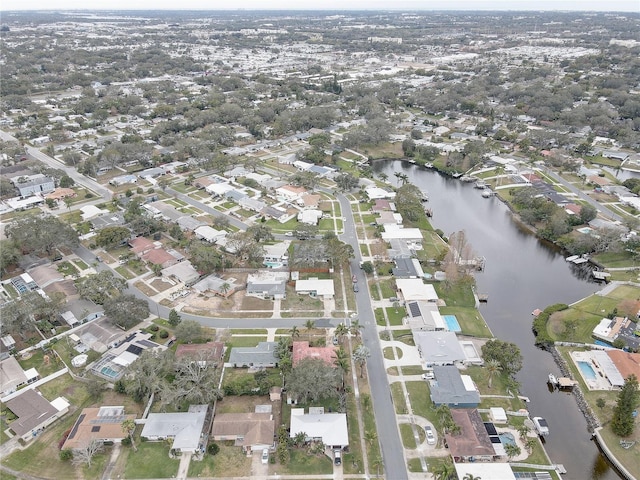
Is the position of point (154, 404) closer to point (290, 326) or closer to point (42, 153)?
point (290, 326)

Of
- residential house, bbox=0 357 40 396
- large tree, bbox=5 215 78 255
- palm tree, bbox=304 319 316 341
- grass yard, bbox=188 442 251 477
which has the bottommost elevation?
grass yard, bbox=188 442 251 477

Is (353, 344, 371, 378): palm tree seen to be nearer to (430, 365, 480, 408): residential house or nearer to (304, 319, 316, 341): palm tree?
(304, 319, 316, 341): palm tree

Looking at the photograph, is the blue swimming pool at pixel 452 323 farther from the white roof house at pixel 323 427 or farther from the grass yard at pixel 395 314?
the white roof house at pixel 323 427

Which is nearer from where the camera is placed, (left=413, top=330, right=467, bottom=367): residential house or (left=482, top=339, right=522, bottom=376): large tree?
(left=482, top=339, right=522, bottom=376): large tree

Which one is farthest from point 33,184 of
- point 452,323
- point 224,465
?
point 452,323

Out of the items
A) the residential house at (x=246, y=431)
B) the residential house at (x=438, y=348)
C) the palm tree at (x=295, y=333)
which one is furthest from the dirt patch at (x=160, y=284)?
the residential house at (x=438, y=348)

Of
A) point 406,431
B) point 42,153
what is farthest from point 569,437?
point 42,153

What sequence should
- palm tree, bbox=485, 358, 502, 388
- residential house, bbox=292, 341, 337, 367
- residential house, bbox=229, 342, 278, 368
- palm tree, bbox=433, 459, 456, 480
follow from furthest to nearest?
1. residential house, bbox=229, 342, 278, 368
2. residential house, bbox=292, 341, 337, 367
3. palm tree, bbox=485, 358, 502, 388
4. palm tree, bbox=433, 459, 456, 480

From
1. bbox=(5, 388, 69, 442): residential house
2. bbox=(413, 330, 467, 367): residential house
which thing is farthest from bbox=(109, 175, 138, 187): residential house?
bbox=(413, 330, 467, 367): residential house
